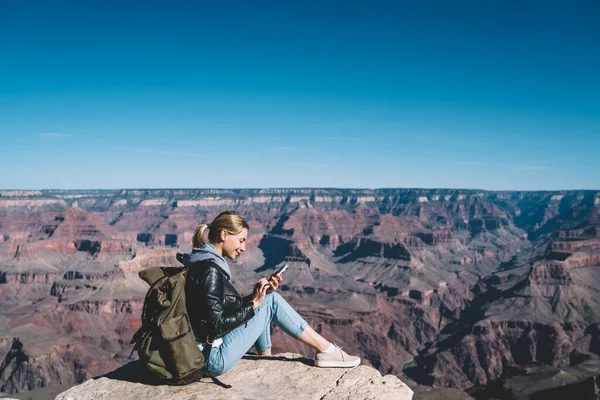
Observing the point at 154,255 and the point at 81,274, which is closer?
the point at 81,274

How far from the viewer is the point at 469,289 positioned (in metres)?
141

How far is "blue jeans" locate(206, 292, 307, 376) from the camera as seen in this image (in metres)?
8.35

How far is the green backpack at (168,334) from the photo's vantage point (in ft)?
24.1

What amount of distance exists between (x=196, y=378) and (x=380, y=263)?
14834 cm

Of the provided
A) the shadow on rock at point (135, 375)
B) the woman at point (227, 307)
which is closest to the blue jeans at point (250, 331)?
the woman at point (227, 307)

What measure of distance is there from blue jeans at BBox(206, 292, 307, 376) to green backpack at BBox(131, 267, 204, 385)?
0.44 m

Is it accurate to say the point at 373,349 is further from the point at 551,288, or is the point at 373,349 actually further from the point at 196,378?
the point at 196,378

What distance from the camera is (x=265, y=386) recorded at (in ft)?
28.2

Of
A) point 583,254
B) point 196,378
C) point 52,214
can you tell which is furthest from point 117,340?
point 52,214

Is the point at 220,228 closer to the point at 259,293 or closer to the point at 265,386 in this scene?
the point at 259,293

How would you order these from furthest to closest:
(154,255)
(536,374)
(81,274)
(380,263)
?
1. (380,263)
2. (154,255)
3. (81,274)
4. (536,374)

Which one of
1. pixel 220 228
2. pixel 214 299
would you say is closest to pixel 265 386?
pixel 214 299

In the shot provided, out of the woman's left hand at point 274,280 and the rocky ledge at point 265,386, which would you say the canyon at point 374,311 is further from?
the woman's left hand at point 274,280

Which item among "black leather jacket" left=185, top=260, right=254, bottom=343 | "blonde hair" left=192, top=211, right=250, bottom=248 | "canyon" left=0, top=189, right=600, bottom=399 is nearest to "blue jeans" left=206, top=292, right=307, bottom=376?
"black leather jacket" left=185, top=260, right=254, bottom=343
